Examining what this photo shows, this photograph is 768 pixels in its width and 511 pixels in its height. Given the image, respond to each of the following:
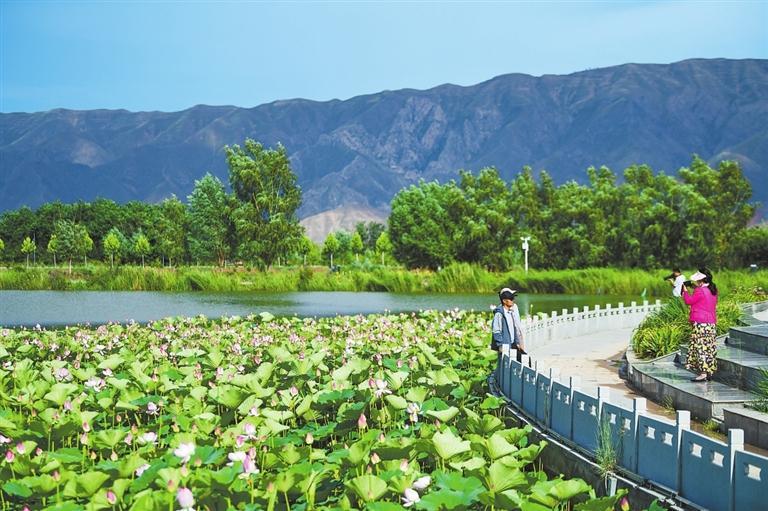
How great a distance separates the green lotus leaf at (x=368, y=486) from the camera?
5.91 meters

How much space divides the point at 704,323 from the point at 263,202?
183ft

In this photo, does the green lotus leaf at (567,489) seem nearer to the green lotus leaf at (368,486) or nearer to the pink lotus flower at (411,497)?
the pink lotus flower at (411,497)

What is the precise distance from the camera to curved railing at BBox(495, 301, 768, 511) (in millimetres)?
6152

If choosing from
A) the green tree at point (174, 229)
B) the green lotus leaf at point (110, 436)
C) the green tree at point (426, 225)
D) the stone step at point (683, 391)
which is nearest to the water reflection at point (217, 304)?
the stone step at point (683, 391)

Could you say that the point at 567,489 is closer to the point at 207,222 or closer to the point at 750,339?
the point at 750,339

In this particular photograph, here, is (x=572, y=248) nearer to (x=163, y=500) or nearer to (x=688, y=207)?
(x=688, y=207)

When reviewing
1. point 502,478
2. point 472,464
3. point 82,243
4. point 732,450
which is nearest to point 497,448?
point 472,464

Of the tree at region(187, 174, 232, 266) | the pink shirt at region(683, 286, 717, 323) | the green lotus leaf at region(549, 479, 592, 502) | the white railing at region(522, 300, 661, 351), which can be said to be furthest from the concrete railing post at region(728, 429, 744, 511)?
the tree at region(187, 174, 232, 266)

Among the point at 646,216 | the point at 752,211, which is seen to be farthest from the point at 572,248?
the point at 752,211

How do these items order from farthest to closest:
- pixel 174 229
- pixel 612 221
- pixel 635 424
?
pixel 174 229
pixel 612 221
pixel 635 424

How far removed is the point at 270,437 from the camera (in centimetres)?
824

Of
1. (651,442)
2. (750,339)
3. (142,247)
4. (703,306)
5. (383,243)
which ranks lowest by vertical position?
(383,243)

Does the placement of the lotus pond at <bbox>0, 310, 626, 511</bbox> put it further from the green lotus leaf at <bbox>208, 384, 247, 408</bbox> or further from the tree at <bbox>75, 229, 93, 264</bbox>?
the tree at <bbox>75, 229, 93, 264</bbox>

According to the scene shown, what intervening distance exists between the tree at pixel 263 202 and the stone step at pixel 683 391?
175 ft
